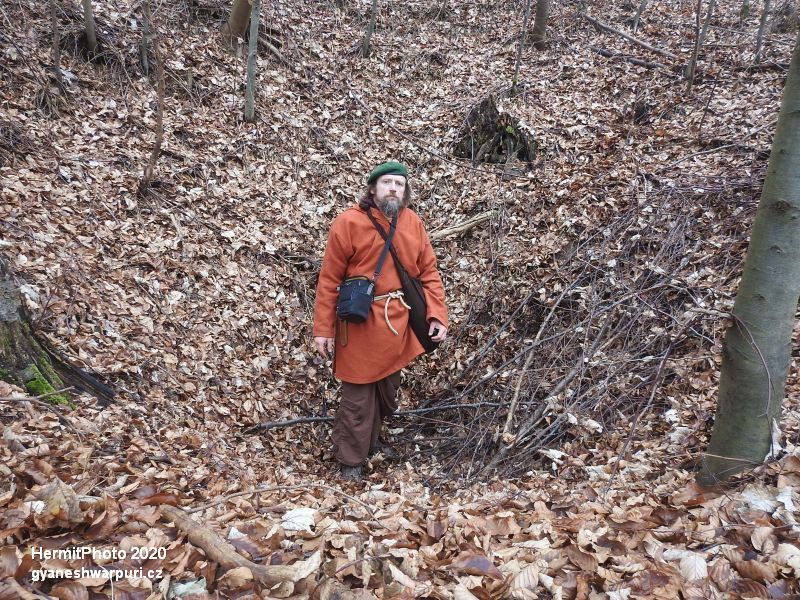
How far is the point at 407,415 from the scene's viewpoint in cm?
504

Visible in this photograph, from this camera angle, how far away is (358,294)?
4.06 meters

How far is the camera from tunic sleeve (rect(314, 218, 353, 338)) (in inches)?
163

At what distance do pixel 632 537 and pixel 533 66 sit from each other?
895cm

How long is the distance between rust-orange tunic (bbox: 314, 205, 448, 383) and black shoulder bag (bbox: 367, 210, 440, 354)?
0.04 m

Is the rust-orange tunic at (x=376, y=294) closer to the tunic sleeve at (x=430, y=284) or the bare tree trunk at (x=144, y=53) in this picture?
the tunic sleeve at (x=430, y=284)

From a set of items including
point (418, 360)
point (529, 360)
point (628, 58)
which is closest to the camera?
point (529, 360)

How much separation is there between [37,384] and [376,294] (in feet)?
7.83

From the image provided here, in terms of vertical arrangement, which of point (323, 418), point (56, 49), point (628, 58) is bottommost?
point (323, 418)

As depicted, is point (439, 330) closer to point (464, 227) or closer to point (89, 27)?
point (464, 227)

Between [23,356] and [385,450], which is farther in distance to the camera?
[385,450]

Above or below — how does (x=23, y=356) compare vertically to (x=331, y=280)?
below

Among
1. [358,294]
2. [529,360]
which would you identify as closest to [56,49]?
[358,294]

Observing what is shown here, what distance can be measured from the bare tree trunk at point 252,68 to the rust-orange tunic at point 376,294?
4.05 metres

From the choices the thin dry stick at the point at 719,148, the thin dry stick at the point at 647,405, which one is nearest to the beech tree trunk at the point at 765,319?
the thin dry stick at the point at 647,405
